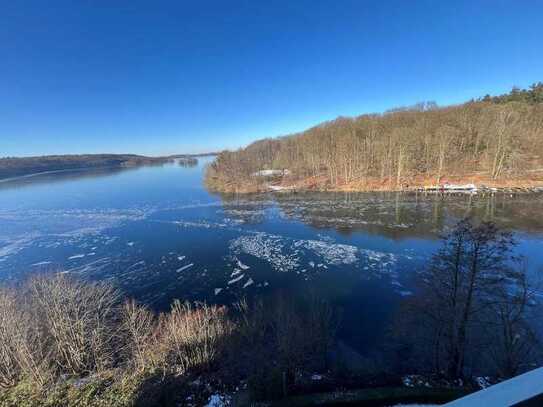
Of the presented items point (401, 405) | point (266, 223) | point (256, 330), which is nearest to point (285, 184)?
point (266, 223)

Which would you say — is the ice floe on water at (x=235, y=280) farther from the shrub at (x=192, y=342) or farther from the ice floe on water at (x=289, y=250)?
the shrub at (x=192, y=342)

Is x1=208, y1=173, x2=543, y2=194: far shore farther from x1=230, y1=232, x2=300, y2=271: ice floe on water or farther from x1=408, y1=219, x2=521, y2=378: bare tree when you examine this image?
x1=408, y1=219, x2=521, y2=378: bare tree

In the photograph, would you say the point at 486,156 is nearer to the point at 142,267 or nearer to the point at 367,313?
the point at 367,313

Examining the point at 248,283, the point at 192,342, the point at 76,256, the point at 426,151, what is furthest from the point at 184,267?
the point at 426,151

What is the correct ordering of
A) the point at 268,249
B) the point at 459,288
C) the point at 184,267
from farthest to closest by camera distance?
the point at 268,249 < the point at 184,267 < the point at 459,288

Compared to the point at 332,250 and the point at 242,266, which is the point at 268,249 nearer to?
the point at 242,266
